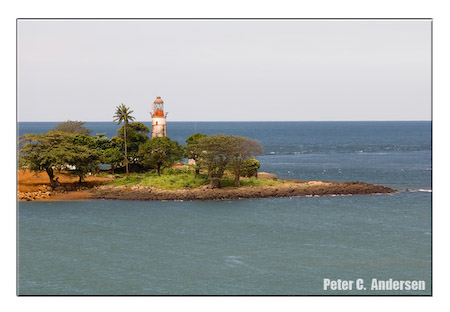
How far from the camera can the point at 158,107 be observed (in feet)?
332

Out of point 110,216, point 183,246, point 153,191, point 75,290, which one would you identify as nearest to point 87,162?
point 153,191

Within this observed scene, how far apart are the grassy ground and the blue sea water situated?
597 centimetres

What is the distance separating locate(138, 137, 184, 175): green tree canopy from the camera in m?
87.4

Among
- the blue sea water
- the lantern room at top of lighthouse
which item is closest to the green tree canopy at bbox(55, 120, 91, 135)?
the lantern room at top of lighthouse

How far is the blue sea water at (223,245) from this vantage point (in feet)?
152

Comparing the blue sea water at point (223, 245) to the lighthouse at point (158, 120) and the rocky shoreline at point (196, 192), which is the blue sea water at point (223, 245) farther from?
the lighthouse at point (158, 120)

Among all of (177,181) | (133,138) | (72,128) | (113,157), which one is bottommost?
(177,181)

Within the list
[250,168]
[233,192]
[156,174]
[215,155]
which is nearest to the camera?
[233,192]

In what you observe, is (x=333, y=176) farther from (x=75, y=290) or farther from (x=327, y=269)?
(x=75, y=290)

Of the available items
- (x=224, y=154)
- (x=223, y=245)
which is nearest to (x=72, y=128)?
(x=224, y=154)

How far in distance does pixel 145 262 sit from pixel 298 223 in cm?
2053

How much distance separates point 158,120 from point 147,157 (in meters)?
13.7

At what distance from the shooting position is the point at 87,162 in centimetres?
8288

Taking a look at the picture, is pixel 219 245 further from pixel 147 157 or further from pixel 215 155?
pixel 147 157
